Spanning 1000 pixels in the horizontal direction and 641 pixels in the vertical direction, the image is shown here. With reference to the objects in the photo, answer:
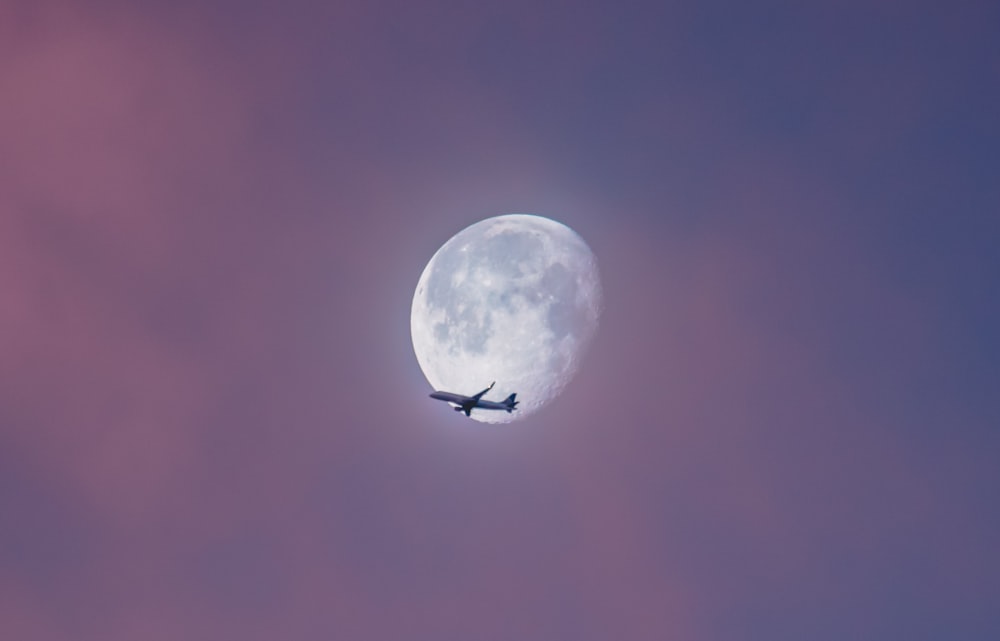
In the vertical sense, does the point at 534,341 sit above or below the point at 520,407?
above

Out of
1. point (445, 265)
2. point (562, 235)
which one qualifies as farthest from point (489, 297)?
point (562, 235)

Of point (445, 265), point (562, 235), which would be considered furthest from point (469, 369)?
point (562, 235)

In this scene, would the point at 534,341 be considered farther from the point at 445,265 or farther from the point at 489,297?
the point at 445,265

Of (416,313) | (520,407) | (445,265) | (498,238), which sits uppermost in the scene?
(498,238)

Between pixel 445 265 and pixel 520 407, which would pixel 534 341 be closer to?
pixel 520 407

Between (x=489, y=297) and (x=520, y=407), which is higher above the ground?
(x=489, y=297)
